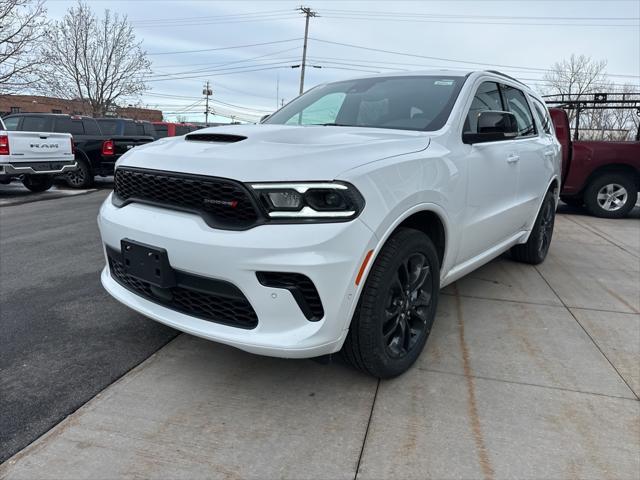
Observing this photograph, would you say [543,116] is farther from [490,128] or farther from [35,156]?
[35,156]

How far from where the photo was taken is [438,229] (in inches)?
114

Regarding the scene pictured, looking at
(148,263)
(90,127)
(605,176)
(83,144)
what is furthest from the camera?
(90,127)

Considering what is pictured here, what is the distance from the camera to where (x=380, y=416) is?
7.82 ft

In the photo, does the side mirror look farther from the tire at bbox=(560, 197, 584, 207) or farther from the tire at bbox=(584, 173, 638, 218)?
the tire at bbox=(560, 197, 584, 207)

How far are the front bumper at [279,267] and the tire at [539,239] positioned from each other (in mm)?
3381

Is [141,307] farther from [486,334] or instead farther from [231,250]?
[486,334]

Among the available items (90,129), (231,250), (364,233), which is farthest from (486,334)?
(90,129)

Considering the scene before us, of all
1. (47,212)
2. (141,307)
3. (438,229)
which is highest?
(438,229)

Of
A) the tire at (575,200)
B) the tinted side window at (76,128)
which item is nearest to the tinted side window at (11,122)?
the tinted side window at (76,128)

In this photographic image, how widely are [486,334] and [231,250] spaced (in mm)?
2135

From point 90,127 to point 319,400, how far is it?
11956 mm

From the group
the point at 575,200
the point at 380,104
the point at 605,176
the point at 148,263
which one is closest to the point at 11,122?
the point at 380,104

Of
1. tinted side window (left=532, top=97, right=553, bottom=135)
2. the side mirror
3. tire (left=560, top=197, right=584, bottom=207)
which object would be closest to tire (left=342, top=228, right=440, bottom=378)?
the side mirror

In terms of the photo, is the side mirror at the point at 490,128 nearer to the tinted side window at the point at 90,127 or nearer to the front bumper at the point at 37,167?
the front bumper at the point at 37,167
